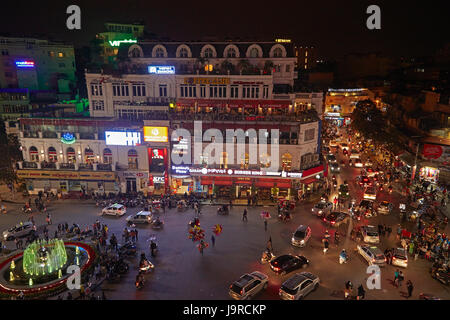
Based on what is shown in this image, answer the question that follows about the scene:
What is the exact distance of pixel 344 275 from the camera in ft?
84.1

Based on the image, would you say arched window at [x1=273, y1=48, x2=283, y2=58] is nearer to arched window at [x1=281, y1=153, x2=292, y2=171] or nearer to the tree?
arched window at [x1=281, y1=153, x2=292, y2=171]

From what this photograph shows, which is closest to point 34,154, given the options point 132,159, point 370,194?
point 132,159

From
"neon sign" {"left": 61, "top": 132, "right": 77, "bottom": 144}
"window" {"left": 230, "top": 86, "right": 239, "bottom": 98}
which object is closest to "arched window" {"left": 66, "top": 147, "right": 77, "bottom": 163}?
"neon sign" {"left": 61, "top": 132, "right": 77, "bottom": 144}

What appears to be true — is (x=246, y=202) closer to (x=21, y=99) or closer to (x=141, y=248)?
(x=141, y=248)

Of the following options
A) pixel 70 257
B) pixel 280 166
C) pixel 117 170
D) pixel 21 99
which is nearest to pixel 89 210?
pixel 117 170

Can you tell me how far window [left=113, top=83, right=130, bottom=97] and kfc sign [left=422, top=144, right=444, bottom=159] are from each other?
41.8 meters

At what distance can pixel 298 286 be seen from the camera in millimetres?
22266

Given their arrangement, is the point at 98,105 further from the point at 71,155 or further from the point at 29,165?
the point at 29,165

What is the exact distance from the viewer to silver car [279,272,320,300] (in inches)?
872

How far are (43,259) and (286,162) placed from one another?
29222 millimetres

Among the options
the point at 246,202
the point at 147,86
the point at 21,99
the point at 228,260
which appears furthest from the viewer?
the point at 21,99

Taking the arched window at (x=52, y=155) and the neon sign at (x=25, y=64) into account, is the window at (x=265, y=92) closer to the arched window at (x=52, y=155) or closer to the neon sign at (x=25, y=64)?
the arched window at (x=52, y=155)

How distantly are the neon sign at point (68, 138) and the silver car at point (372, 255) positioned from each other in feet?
124

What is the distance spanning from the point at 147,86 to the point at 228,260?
30.0m
